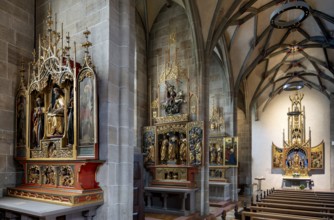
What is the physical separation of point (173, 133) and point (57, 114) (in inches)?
218

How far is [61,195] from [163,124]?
20.5ft

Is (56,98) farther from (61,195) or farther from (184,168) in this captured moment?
(184,168)

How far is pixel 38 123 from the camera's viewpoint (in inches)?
257

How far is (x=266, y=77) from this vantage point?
22141 millimetres

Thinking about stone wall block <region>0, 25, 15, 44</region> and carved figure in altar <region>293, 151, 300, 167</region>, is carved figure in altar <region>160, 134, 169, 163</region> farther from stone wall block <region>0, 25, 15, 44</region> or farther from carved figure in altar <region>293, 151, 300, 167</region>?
carved figure in altar <region>293, 151, 300, 167</region>

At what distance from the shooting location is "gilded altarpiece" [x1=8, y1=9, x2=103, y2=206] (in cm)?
546

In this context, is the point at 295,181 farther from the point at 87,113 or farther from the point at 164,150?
the point at 87,113

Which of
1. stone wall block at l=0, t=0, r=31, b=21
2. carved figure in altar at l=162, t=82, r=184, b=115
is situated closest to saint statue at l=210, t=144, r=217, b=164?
carved figure in altar at l=162, t=82, r=184, b=115

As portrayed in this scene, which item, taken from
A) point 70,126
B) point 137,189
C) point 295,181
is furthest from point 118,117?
point 295,181

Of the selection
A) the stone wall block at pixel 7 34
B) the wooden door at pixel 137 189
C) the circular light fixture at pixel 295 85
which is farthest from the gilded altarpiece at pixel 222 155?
the stone wall block at pixel 7 34

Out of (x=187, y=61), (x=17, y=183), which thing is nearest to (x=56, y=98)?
(x=17, y=183)

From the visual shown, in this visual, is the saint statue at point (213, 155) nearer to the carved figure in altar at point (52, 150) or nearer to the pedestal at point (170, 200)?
the pedestal at point (170, 200)

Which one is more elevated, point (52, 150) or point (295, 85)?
point (295, 85)

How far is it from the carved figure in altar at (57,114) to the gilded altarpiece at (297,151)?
2017 centimetres
